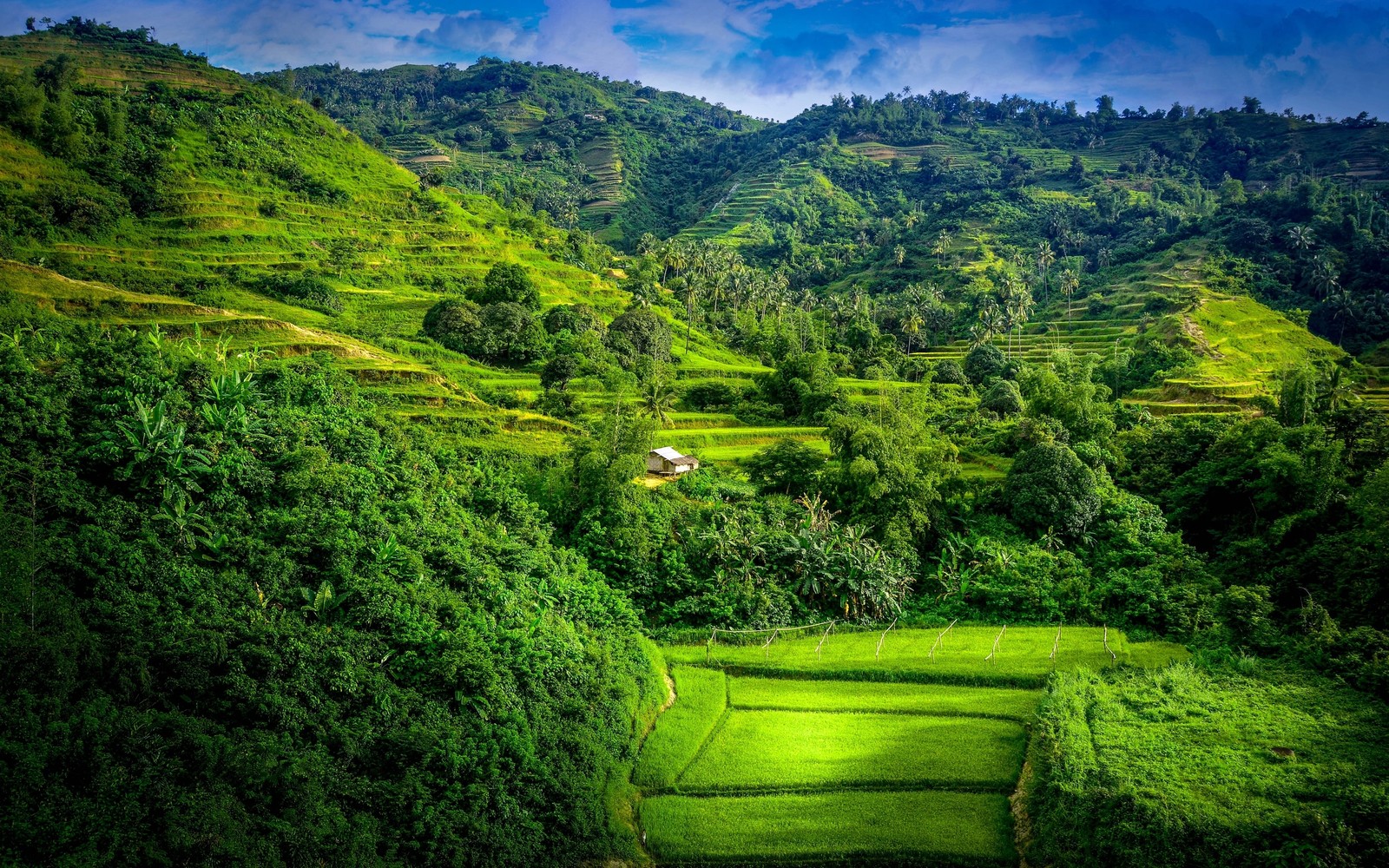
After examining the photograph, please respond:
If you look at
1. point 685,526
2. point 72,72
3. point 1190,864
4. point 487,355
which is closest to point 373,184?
point 72,72

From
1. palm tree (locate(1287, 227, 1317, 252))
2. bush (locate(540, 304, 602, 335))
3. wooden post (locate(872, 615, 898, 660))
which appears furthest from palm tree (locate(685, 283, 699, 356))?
palm tree (locate(1287, 227, 1317, 252))

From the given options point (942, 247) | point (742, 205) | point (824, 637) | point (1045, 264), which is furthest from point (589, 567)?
point (742, 205)

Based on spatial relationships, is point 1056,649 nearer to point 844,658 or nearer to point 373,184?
point 844,658

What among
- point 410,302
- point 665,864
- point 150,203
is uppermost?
point 150,203

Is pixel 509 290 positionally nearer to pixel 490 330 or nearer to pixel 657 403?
pixel 490 330

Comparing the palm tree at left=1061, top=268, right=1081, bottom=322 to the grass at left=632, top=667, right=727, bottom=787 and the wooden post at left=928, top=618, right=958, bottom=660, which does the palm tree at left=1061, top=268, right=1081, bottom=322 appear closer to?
the wooden post at left=928, top=618, right=958, bottom=660

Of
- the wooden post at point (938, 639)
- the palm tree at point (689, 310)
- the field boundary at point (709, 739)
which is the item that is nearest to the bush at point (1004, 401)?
the palm tree at point (689, 310)
